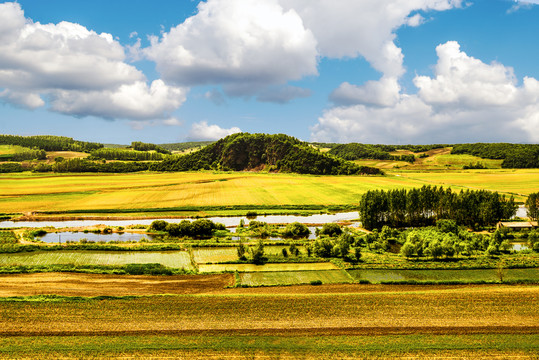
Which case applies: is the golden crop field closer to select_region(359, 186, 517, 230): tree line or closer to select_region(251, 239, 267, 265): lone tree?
select_region(251, 239, 267, 265): lone tree

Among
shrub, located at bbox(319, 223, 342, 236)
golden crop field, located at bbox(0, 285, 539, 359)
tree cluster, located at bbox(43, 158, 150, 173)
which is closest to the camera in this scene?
golden crop field, located at bbox(0, 285, 539, 359)

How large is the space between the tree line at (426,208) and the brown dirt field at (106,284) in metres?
38.0

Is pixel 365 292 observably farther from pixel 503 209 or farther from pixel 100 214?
pixel 100 214

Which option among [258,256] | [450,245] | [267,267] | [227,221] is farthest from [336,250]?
[227,221]

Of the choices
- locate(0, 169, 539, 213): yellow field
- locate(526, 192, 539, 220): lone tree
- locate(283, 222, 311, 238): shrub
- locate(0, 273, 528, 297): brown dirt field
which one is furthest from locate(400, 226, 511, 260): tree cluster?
locate(0, 169, 539, 213): yellow field

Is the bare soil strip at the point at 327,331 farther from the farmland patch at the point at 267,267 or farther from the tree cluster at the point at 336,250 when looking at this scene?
the tree cluster at the point at 336,250

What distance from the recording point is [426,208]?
76.1 m

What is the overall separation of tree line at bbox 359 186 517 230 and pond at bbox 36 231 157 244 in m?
41.1

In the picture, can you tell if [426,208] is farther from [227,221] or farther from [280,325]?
[280,325]

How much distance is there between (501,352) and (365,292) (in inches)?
531

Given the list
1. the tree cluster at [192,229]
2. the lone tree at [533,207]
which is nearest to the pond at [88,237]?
the tree cluster at [192,229]

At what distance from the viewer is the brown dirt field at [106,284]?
37469 millimetres

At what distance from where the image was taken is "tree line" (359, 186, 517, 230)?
7231cm

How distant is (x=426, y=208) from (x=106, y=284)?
6148 cm
